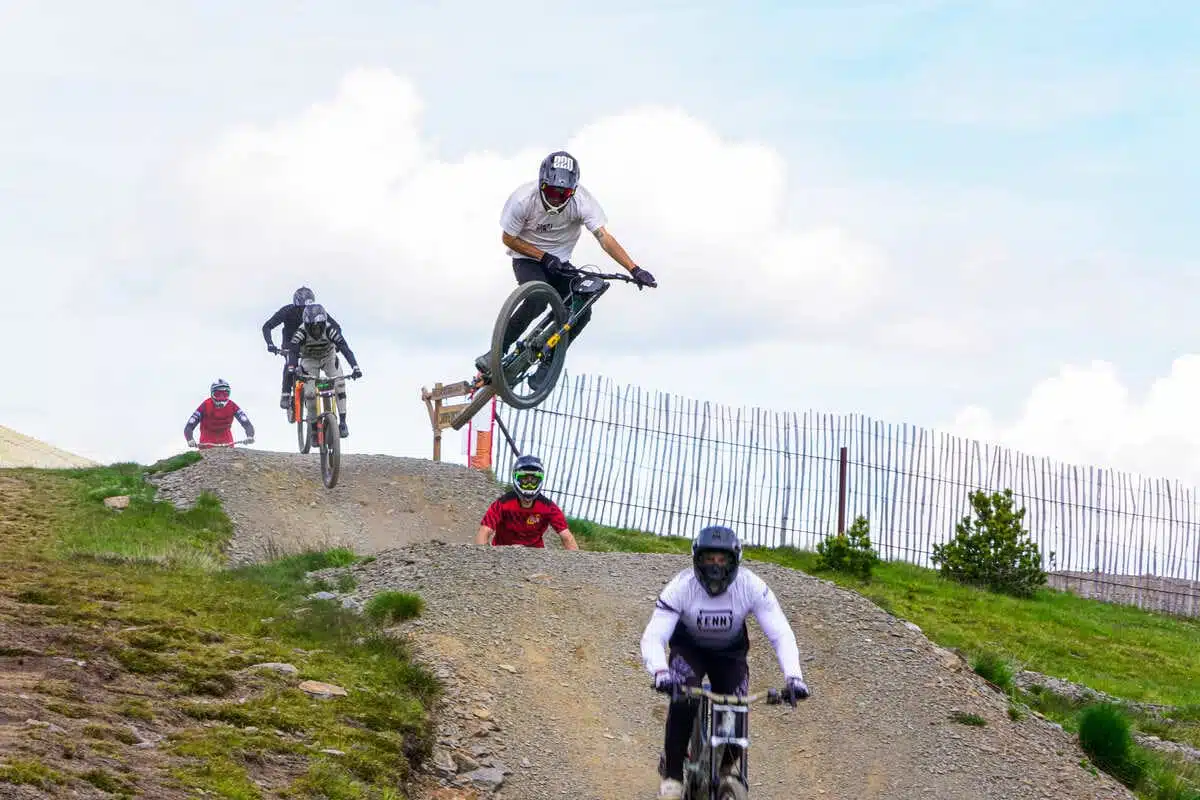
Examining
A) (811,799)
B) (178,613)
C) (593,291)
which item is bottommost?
(811,799)

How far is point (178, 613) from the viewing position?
11836 mm

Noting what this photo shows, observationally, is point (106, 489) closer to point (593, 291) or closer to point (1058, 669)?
point (593, 291)

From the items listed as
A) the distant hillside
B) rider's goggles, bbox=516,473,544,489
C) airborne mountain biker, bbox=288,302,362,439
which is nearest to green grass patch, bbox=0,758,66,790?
rider's goggles, bbox=516,473,544,489

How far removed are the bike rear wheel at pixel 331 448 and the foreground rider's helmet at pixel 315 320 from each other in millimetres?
1047

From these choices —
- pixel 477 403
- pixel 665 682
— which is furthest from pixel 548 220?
pixel 665 682

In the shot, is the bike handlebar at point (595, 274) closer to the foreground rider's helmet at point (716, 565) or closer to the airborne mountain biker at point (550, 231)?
the airborne mountain biker at point (550, 231)

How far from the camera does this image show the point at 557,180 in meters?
14.1

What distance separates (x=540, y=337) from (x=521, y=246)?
0.91m

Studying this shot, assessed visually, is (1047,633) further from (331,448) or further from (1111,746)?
(331,448)

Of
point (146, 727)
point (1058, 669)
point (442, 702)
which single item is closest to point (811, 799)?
point (442, 702)

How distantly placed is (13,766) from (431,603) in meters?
6.07

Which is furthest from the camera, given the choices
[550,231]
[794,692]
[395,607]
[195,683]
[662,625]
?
[550,231]

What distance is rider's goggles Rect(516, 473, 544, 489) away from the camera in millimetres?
14391

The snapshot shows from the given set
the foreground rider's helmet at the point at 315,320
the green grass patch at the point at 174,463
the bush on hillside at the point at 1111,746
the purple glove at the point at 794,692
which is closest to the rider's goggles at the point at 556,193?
the foreground rider's helmet at the point at 315,320
